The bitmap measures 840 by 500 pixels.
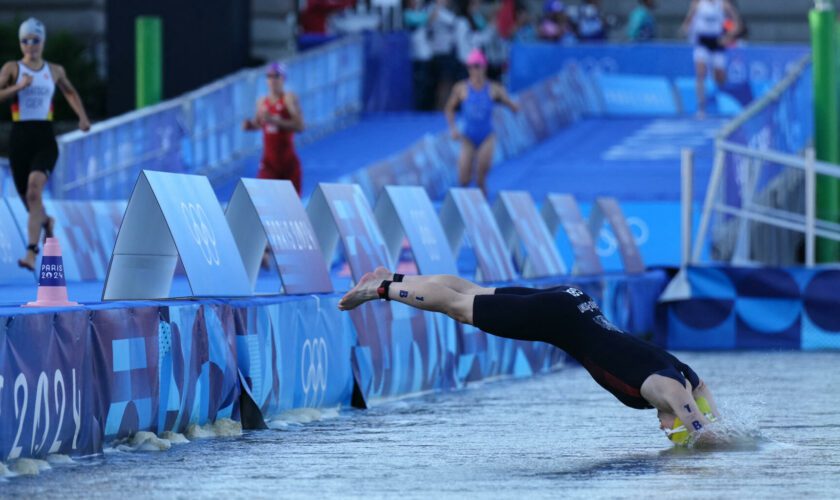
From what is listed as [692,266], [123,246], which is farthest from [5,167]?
[123,246]

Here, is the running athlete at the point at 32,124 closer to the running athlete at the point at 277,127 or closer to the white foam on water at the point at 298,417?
the running athlete at the point at 277,127

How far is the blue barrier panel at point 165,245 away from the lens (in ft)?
34.5

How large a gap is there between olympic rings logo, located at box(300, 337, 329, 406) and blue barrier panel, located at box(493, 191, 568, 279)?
202 inches

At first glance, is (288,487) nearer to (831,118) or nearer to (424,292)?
(424,292)

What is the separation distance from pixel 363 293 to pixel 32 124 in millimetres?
5648

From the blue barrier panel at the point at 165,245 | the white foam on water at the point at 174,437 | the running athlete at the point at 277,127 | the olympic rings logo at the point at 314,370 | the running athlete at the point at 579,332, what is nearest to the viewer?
the running athlete at the point at 579,332

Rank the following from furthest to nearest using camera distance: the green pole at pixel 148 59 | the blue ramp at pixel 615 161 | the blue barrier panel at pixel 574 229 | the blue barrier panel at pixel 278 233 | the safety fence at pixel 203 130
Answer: the blue ramp at pixel 615 161
the green pole at pixel 148 59
the safety fence at pixel 203 130
the blue barrier panel at pixel 574 229
the blue barrier panel at pixel 278 233

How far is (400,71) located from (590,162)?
667cm

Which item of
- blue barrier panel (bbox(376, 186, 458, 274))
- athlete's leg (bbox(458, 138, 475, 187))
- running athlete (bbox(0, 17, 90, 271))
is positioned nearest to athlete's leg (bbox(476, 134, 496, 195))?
athlete's leg (bbox(458, 138, 475, 187))

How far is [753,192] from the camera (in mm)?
20156

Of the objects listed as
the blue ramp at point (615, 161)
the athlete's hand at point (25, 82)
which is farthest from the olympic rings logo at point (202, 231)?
the blue ramp at point (615, 161)

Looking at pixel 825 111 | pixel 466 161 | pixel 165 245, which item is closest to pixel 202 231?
pixel 165 245

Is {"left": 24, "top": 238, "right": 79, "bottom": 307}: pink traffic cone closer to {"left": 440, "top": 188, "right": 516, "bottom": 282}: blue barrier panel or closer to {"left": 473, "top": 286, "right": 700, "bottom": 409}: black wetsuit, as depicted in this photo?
{"left": 473, "top": 286, "right": 700, "bottom": 409}: black wetsuit

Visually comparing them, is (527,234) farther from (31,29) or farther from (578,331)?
(578,331)
